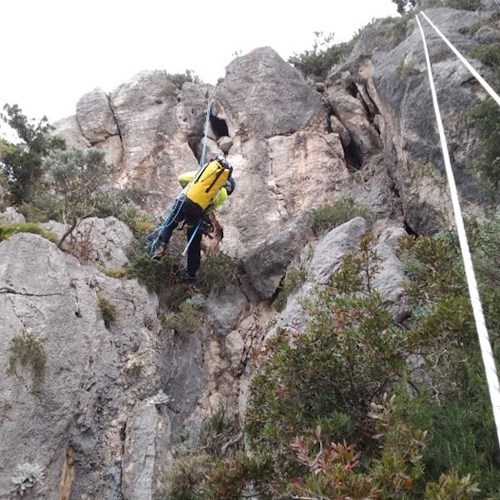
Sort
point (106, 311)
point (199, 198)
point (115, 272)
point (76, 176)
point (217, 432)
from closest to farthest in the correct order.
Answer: point (217, 432) < point (106, 311) < point (199, 198) < point (115, 272) < point (76, 176)

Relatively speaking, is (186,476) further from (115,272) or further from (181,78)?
(181,78)

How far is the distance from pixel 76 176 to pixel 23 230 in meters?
4.20

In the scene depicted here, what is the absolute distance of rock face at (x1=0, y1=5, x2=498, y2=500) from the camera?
27.0ft

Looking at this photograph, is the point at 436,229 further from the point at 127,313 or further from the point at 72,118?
the point at 72,118

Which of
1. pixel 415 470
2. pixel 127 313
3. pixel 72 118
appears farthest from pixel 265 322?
pixel 72 118

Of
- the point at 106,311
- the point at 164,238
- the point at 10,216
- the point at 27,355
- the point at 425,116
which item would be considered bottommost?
the point at 27,355

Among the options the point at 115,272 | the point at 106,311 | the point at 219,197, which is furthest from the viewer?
the point at 115,272

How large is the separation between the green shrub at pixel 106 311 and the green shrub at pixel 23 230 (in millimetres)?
1575

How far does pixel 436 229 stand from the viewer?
10883mm

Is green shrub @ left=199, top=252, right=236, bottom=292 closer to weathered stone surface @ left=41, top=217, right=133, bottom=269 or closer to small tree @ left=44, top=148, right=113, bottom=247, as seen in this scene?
weathered stone surface @ left=41, top=217, right=133, bottom=269

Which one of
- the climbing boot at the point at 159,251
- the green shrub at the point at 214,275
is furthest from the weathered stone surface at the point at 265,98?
the climbing boot at the point at 159,251

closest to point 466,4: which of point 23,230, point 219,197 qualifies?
point 219,197

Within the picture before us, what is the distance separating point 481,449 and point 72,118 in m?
17.2

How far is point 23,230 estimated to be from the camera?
1030 centimetres
